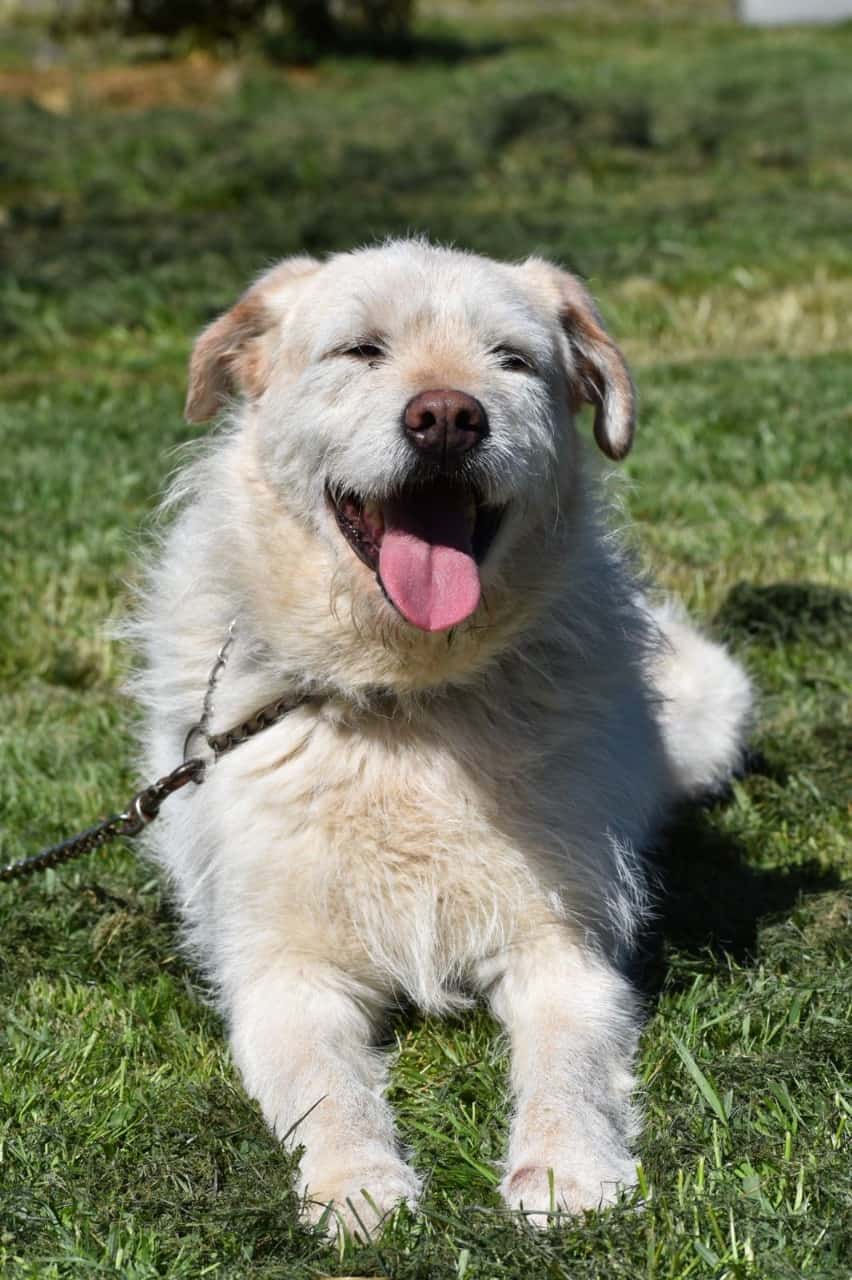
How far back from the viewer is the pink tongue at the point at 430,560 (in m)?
3.16

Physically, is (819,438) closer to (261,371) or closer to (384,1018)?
(261,371)

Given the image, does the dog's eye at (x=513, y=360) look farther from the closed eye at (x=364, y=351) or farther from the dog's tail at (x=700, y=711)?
the dog's tail at (x=700, y=711)

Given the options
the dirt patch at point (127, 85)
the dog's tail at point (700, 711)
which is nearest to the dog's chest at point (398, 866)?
the dog's tail at point (700, 711)

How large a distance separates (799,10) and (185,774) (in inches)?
1237

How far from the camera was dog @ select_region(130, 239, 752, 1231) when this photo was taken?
10.4 ft

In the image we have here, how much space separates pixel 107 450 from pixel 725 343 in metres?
4.21

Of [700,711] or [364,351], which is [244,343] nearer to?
[364,351]

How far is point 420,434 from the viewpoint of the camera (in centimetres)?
311

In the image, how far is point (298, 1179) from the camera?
2721 millimetres

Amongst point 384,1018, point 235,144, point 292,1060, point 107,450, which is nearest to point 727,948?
point 384,1018

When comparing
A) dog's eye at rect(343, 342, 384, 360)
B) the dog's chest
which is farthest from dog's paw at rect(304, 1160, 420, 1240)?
dog's eye at rect(343, 342, 384, 360)

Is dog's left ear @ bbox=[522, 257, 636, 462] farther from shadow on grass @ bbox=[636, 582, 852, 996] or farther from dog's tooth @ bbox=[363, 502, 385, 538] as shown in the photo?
shadow on grass @ bbox=[636, 582, 852, 996]

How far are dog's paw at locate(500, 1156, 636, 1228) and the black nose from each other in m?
1.38

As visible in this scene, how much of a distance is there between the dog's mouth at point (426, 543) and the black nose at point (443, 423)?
11 cm
